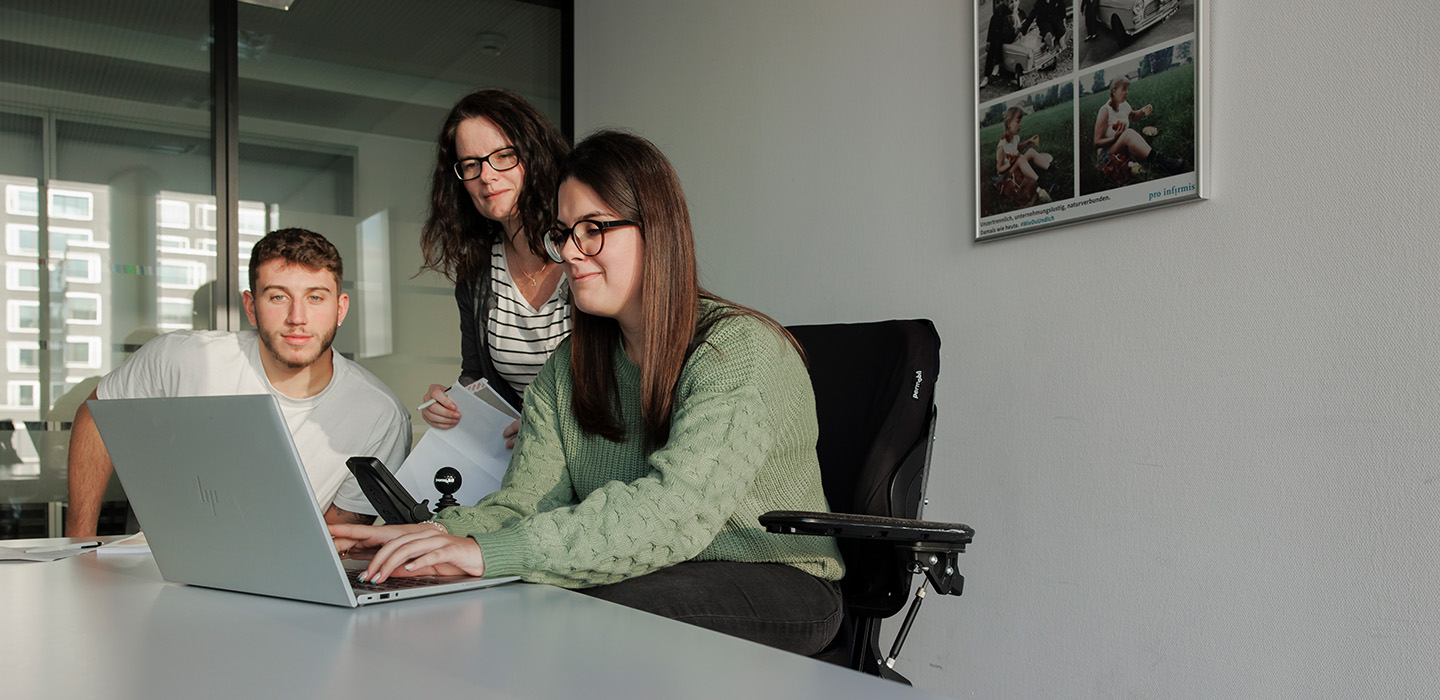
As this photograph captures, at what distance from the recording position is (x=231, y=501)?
0.93 m

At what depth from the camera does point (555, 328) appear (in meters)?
1.96

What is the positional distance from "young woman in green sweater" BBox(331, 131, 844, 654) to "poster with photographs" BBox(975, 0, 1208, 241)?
0.86m

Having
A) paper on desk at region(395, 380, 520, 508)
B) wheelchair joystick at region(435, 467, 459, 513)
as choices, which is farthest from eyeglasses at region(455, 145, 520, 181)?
wheelchair joystick at region(435, 467, 459, 513)

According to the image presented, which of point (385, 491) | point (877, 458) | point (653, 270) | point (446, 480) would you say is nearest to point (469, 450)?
point (446, 480)

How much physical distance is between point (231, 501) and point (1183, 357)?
151cm

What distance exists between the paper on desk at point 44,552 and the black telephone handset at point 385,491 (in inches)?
16.2

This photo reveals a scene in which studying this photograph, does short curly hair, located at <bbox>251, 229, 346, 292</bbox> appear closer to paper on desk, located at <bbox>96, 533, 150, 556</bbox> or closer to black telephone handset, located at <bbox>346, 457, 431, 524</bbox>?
paper on desk, located at <bbox>96, 533, 150, 556</bbox>

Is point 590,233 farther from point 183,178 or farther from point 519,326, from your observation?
point 183,178

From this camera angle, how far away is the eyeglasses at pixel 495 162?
189cm

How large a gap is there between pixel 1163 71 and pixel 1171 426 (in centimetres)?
62

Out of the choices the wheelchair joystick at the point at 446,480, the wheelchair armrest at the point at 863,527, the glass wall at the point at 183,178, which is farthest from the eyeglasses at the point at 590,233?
the glass wall at the point at 183,178

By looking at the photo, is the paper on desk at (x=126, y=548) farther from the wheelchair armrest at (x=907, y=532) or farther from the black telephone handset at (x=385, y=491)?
the wheelchair armrest at (x=907, y=532)

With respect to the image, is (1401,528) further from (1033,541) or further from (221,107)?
(221,107)

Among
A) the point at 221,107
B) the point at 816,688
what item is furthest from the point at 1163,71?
the point at 221,107
